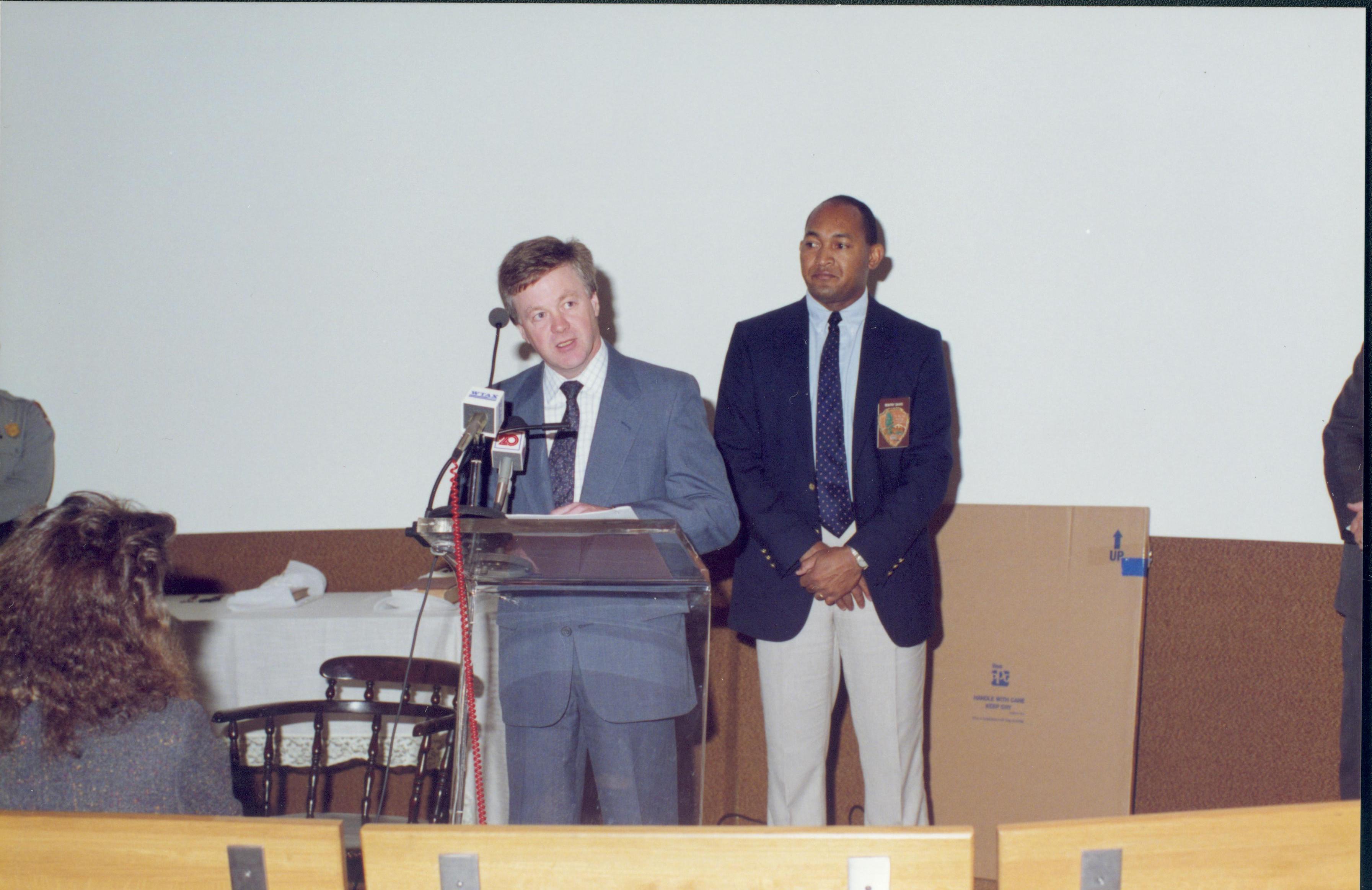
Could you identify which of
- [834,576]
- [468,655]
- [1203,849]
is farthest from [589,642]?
[834,576]

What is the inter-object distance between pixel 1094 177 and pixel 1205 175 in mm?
307

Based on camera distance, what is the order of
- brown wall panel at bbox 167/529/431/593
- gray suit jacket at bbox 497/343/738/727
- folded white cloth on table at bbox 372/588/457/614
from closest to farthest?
gray suit jacket at bbox 497/343/738/727 < folded white cloth on table at bbox 372/588/457/614 < brown wall panel at bbox 167/529/431/593

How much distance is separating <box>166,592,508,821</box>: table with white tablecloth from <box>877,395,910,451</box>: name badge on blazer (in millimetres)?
1208

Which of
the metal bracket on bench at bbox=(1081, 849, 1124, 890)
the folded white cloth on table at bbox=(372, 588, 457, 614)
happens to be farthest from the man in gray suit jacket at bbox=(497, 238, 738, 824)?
the folded white cloth on table at bbox=(372, 588, 457, 614)

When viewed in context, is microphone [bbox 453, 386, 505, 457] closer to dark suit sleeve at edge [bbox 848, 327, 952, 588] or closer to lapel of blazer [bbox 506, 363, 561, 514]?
lapel of blazer [bbox 506, 363, 561, 514]

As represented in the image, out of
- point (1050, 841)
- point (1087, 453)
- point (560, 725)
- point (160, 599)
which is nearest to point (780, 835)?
point (1050, 841)

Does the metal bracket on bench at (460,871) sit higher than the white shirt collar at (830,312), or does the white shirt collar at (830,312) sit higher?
the white shirt collar at (830,312)

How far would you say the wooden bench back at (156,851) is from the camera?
1061 millimetres

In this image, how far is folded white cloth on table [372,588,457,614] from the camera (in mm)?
2580

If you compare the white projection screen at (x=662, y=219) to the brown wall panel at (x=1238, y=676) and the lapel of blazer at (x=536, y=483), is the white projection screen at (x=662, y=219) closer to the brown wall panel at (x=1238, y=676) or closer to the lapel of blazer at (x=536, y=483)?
the brown wall panel at (x=1238, y=676)

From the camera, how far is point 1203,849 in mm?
1054

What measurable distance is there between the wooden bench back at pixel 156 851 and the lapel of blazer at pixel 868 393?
1.56 metres

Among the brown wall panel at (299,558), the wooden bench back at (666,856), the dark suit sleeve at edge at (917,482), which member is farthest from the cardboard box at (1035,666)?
the wooden bench back at (666,856)

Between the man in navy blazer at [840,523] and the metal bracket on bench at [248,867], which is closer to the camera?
the metal bracket on bench at [248,867]
